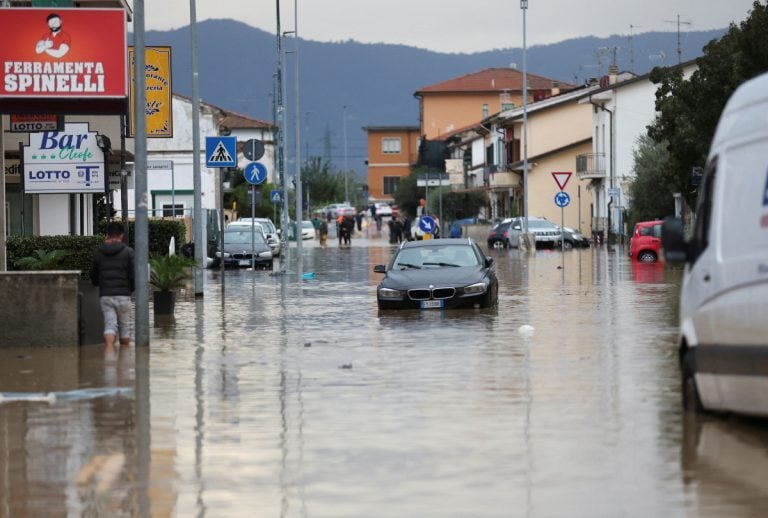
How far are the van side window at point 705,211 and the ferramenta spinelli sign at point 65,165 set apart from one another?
72.5 ft

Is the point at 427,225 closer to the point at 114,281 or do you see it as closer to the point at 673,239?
the point at 114,281

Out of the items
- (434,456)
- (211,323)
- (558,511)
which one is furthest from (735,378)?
(211,323)

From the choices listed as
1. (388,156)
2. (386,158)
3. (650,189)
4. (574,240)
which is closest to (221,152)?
(650,189)

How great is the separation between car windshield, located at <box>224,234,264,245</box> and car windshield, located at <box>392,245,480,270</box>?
23.9 m

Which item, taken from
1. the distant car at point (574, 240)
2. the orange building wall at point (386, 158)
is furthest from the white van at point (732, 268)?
the orange building wall at point (386, 158)

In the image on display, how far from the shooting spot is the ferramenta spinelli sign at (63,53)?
65.2 ft

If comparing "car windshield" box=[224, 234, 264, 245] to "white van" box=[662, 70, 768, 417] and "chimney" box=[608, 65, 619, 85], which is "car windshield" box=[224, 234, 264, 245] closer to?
"white van" box=[662, 70, 768, 417]

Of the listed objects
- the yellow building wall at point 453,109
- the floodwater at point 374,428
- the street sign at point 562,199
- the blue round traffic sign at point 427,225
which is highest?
the yellow building wall at point 453,109

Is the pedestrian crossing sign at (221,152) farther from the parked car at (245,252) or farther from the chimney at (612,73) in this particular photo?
→ the chimney at (612,73)

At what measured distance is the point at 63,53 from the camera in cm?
2002

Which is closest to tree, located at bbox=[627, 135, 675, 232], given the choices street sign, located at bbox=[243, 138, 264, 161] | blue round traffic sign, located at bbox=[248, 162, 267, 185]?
blue round traffic sign, located at bbox=[248, 162, 267, 185]

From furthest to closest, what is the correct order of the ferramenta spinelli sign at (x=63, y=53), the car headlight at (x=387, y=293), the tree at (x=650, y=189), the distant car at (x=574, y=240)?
the distant car at (x=574, y=240)
the tree at (x=650, y=189)
the car headlight at (x=387, y=293)
the ferramenta spinelli sign at (x=63, y=53)

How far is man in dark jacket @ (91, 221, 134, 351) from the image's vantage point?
19.5 meters

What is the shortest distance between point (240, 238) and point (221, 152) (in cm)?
1893
